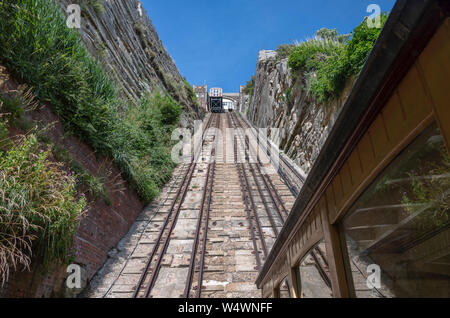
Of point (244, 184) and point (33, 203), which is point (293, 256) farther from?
point (244, 184)

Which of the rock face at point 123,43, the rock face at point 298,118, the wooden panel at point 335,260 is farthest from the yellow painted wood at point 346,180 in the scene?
the rock face at point 123,43

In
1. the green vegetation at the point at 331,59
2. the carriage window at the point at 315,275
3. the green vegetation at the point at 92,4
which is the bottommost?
the carriage window at the point at 315,275

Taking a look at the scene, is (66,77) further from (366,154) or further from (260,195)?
(260,195)

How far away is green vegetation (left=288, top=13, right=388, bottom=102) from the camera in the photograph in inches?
260

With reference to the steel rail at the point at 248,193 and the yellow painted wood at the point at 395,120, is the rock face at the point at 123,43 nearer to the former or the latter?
the steel rail at the point at 248,193

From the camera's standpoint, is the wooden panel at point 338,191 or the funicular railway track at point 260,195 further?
the funicular railway track at point 260,195

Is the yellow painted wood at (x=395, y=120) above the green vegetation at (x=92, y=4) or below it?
below

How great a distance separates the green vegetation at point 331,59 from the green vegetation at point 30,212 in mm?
6171

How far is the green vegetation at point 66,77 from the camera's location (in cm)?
430

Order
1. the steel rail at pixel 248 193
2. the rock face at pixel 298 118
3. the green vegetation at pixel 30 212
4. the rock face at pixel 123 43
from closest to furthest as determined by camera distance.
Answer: the green vegetation at pixel 30 212 → the steel rail at pixel 248 193 → the rock face at pixel 298 118 → the rock face at pixel 123 43

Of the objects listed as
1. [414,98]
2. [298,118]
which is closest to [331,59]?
[298,118]

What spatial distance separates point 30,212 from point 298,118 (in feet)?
35.9
